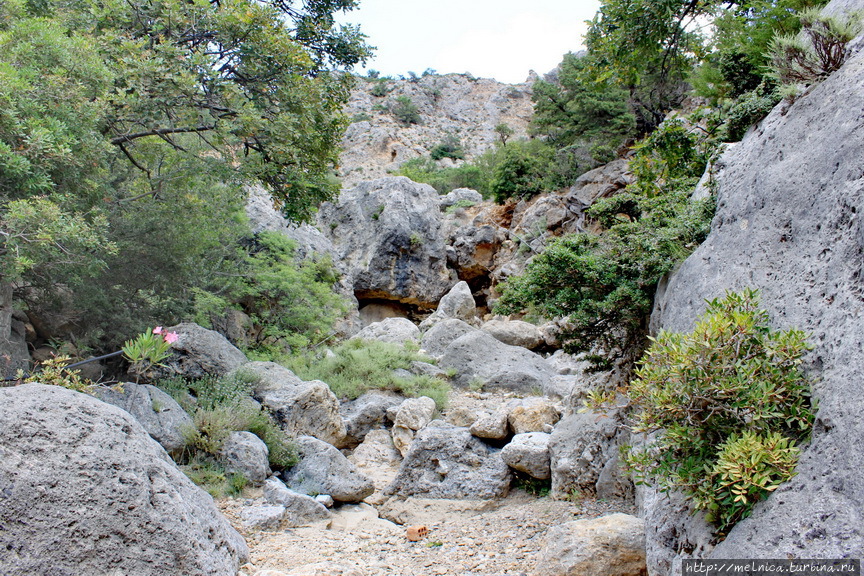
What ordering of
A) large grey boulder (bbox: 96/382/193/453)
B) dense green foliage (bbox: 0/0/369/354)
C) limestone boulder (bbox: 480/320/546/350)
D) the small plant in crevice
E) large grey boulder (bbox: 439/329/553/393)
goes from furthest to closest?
limestone boulder (bbox: 480/320/546/350) → large grey boulder (bbox: 439/329/553/393) → the small plant in crevice → large grey boulder (bbox: 96/382/193/453) → dense green foliage (bbox: 0/0/369/354)

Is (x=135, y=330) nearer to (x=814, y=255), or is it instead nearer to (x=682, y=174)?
(x=682, y=174)

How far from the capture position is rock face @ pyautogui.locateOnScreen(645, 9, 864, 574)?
2508 mm

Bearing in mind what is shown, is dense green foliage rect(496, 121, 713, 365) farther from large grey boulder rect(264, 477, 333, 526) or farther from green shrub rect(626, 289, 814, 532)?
large grey boulder rect(264, 477, 333, 526)

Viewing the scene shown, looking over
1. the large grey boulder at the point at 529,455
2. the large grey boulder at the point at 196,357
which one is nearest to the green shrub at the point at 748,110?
the large grey boulder at the point at 529,455

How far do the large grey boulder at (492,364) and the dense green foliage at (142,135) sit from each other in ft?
18.7

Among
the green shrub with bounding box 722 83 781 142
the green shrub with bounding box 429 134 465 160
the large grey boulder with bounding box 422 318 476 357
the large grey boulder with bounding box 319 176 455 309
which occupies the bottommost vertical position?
the green shrub with bounding box 722 83 781 142

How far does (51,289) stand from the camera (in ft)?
27.1

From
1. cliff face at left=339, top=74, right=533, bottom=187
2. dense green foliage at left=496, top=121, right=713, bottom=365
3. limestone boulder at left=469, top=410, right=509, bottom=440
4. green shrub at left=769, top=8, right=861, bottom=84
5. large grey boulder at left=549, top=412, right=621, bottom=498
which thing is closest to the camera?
green shrub at left=769, top=8, right=861, bottom=84

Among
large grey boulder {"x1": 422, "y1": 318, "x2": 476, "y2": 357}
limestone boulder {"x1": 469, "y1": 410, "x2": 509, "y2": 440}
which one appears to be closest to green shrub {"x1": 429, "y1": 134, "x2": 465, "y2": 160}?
large grey boulder {"x1": 422, "y1": 318, "x2": 476, "y2": 357}

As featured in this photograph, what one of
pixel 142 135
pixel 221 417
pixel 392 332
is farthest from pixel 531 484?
pixel 392 332

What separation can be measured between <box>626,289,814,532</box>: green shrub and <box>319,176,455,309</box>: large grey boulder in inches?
791

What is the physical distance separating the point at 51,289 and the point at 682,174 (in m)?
9.10

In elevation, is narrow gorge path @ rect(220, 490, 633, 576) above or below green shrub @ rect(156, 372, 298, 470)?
below

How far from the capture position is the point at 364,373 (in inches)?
455
